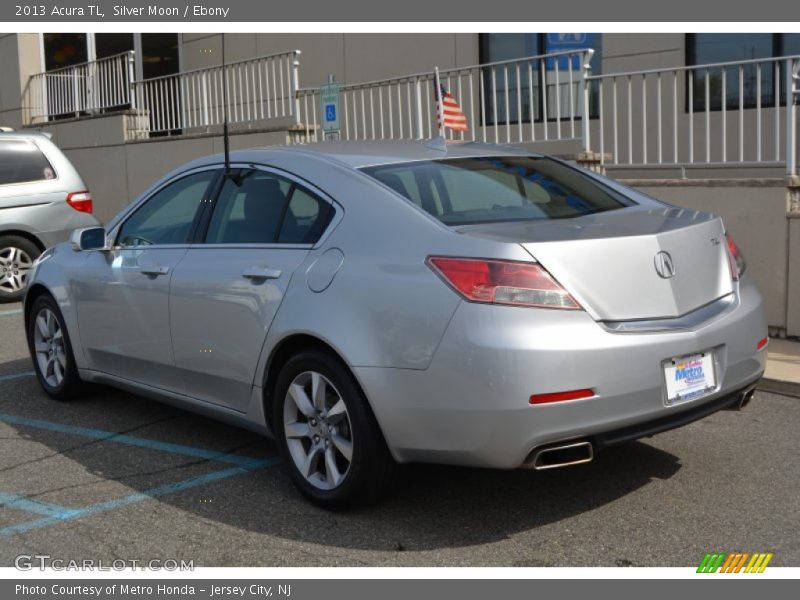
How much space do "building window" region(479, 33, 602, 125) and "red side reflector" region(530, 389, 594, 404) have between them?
7.30m

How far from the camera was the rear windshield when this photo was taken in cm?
454

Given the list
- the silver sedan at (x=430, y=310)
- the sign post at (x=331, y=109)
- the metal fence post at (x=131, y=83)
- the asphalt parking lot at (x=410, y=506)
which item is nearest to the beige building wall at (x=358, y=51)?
the metal fence post at (x=131, y=83)

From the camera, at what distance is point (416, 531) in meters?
4.29

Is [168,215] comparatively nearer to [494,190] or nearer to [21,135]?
[494,190]

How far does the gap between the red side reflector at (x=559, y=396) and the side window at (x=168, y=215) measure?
7.82 ft

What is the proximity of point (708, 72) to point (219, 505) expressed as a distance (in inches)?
289

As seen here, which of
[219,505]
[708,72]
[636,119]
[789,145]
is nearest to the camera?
[219,505]

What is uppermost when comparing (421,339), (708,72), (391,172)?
(708,72)

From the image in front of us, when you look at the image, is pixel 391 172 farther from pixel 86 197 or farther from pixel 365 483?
pixel 86 197

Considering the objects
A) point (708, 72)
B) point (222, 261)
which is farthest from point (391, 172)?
point (708, 72)

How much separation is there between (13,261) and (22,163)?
3.46 feet

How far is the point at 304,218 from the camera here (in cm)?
478

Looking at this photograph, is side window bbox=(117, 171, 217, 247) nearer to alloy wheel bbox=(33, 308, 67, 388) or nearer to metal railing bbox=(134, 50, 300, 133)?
alloy wheel bbox=(33, 308, 67, 388)

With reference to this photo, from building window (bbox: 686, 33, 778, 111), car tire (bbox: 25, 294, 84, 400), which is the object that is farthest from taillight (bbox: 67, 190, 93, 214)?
building window (bbox: 686, 33, 778, 111)
